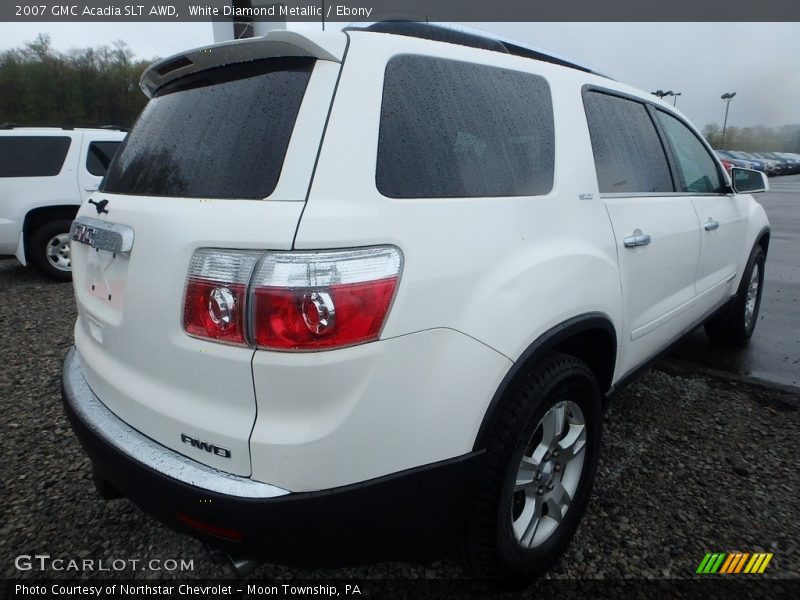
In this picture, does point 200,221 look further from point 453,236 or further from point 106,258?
point 453,236

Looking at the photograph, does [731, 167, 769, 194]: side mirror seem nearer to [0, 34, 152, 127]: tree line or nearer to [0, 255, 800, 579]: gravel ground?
[0, 255, 800, 579]: gravel ground

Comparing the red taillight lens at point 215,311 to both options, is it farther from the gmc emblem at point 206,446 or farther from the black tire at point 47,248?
the black tire at point 47,248

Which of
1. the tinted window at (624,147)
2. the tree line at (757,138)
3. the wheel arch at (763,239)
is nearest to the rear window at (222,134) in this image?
the tinted window at (624,147)

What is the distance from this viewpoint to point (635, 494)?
2.42m

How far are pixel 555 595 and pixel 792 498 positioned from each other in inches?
52.3

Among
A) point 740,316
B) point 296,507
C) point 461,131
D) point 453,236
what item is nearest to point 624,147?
point 461,131

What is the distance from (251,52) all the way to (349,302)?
84cm

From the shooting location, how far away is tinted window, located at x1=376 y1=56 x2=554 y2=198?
1481 mm

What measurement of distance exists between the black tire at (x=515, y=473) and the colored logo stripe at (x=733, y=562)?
544 mm

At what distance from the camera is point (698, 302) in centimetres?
312

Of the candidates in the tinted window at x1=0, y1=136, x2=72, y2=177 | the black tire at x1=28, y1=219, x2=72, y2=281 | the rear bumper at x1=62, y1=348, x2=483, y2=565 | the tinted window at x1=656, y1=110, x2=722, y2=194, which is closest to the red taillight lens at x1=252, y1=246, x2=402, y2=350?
the rear bumper at x1=62, y1=348, x2=483, y2=565

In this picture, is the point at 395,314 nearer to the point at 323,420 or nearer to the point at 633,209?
the point at 323,420

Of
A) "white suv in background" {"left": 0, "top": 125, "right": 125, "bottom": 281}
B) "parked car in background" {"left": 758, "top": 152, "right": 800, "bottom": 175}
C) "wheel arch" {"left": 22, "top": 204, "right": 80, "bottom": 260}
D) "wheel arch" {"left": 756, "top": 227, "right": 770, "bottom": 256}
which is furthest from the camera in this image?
"parked car in background" {"left": 758, "top": 152, "right": 800, "bottom": 175}

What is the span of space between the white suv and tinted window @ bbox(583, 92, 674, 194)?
22cm
